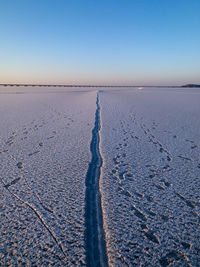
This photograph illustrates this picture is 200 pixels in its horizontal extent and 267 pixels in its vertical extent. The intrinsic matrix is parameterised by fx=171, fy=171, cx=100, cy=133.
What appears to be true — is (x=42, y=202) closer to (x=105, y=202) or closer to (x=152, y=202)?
Answer: (x=105, y=202)

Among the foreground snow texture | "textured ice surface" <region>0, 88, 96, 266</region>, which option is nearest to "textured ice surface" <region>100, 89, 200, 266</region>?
the foreground snow texture

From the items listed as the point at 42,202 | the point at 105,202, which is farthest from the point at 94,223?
the point at 42,202

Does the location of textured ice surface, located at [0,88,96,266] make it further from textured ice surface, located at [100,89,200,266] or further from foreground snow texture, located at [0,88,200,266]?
textured ice surface, located at [100,89,200,266]

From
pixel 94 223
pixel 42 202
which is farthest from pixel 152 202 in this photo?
pixel 42 202

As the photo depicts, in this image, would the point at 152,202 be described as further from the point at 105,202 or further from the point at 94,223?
the point at 94,223

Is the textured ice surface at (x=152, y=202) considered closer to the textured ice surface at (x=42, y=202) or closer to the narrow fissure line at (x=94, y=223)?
the narrow fissure line at (x=94, y=223)

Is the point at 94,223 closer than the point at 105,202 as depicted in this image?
Yes

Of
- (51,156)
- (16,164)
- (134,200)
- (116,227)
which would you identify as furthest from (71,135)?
(116,227)

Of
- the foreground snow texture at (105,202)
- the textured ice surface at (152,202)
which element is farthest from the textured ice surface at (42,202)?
the textured ice surface at (152,202)

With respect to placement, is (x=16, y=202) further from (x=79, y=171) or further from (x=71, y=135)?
(x=71, y=135)

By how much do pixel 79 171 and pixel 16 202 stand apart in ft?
2.45

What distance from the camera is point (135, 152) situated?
8.43 feet

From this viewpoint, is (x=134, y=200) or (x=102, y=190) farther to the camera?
(x=102, y=190)

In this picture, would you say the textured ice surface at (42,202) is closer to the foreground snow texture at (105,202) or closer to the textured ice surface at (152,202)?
the foreground snow texture at (105,202)
